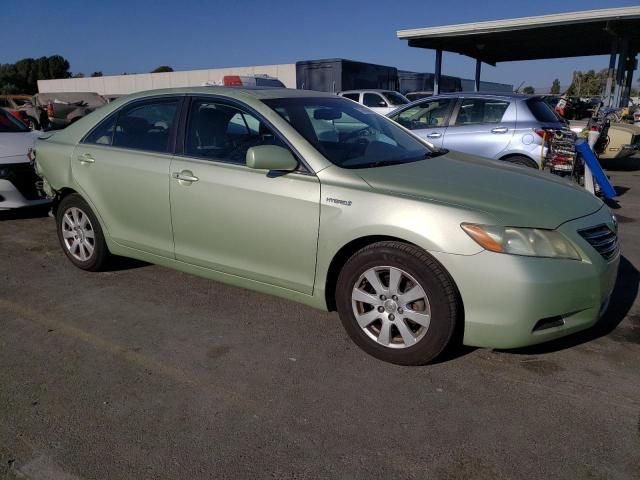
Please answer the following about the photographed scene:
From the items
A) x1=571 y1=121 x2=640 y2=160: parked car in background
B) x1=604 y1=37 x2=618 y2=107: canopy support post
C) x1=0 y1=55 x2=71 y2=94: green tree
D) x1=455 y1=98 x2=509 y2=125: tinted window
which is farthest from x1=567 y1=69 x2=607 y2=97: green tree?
x1=0 y1=55 x2=71 y2=94: green tree

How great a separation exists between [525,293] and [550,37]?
1957 cm

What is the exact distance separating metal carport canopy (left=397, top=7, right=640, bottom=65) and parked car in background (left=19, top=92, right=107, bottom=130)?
36.7 ft

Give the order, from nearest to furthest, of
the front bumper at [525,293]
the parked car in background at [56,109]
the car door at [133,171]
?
the front bumper at [525,293]
the car door at [133,171]
the parked car in background at [56,109]

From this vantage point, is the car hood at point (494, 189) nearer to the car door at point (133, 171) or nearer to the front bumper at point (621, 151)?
the car door at point (133, 171)

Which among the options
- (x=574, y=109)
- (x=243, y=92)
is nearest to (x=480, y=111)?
(x=243, y=92)

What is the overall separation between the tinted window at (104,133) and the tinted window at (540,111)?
5.81 metres

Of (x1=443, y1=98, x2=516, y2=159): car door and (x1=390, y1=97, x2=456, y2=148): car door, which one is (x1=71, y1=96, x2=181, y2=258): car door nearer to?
(x1=390, y1=97, x2=456, y2=148): car door

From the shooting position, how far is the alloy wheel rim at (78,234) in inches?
182

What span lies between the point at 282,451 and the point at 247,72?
109 feet

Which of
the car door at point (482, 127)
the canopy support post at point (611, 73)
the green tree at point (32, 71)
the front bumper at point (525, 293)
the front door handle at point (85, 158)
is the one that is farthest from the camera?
the green tree at point (32, 71)

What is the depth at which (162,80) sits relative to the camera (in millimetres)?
36344

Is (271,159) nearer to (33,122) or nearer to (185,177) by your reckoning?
(185,177)

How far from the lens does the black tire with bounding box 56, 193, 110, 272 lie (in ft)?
14.9

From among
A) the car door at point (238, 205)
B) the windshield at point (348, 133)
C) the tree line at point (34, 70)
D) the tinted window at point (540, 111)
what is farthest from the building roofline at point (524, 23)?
the tree line at point (34, 70)
